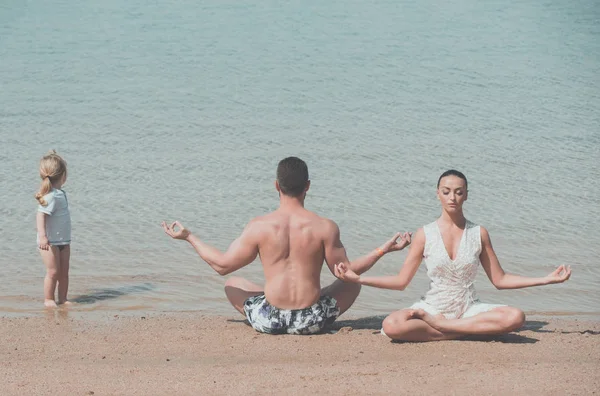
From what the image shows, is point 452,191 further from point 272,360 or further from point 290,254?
point 272,360

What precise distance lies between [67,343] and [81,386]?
113 centimetres

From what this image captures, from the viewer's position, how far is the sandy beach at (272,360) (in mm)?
4945

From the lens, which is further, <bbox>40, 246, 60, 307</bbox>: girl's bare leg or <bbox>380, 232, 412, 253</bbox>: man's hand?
<bbox>40, 246, 60, 307</bbox>: girl's bare leg

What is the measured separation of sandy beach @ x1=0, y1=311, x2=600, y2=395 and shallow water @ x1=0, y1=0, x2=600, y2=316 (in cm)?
93

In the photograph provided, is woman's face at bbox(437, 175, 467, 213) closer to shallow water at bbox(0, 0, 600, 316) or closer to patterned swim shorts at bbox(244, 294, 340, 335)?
patterned swim shorts at bbox(244, 294, 340, 335)

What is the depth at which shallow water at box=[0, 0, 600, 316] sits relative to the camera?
27.7 feet

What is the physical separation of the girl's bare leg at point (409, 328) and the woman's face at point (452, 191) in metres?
0.71

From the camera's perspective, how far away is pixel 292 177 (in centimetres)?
605

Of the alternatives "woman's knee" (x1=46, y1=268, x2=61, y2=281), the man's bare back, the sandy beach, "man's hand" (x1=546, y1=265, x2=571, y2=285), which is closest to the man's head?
the man's bare back

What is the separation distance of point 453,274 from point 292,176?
1213 millimetres

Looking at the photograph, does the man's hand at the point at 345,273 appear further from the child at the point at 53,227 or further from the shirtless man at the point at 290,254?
the child at the point at 53,227

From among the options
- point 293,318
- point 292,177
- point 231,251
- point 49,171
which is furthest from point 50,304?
point 292,177

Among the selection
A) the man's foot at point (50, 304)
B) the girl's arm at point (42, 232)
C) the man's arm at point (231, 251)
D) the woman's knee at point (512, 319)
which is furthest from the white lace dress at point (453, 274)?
the girl's arm at point (42, 232)

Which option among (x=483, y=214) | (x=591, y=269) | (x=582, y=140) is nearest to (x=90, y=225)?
(x=483, y=214)
